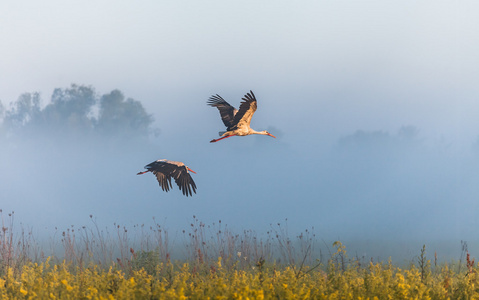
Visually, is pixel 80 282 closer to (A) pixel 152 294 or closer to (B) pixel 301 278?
(A) pixel 152 294

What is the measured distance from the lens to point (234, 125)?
1068 cm

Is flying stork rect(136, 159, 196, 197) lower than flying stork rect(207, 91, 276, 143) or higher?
lower

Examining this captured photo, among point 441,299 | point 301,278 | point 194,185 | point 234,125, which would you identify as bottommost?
point 441,299

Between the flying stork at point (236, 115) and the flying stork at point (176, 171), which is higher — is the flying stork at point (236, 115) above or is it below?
above

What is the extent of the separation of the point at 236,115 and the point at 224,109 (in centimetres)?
89

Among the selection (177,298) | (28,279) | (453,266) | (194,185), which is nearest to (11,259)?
(28,279)

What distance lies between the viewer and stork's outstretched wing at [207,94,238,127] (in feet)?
36.6

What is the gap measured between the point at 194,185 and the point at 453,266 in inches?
211

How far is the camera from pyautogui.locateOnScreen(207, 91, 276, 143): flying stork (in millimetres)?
10148

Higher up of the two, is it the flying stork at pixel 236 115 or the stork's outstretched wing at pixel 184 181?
the flying stork at pixel 236 115

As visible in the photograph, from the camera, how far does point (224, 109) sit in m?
11.4

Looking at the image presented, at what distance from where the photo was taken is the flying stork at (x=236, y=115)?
10.1 metres

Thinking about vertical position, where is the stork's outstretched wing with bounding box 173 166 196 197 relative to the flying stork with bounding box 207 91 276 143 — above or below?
below

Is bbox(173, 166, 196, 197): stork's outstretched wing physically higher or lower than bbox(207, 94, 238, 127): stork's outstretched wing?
lower
